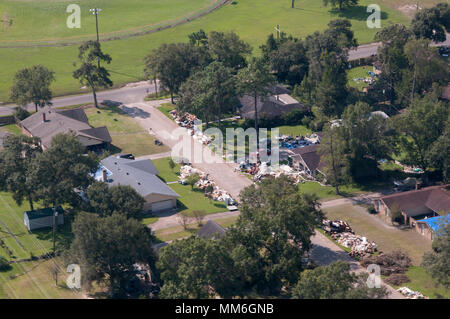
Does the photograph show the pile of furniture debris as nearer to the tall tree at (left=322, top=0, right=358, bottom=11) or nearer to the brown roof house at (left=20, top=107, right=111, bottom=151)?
the brown roof house at (left=20, top=107, right=111, bottom=151)

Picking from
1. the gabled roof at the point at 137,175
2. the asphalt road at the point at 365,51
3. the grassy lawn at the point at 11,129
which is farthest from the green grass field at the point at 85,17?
the gabled roof at the point at 137,175

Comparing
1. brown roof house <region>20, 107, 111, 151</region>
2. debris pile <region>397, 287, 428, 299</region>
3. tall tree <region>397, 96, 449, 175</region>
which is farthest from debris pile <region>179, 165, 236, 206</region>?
debris pile <region>397, 287, 428, 299</region>

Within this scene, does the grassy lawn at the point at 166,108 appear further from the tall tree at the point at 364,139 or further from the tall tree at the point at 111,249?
the tall tree at the point at 111,249

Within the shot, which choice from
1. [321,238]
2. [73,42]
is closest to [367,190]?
[321,238]

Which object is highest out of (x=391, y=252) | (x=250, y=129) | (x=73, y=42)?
(x=73, y=42)

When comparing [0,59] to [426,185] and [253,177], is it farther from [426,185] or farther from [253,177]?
[426,185]
